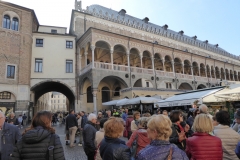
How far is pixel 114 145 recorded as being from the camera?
2.47 metres

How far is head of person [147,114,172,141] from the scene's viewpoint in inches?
76.9

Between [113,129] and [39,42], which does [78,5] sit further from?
[113,129]

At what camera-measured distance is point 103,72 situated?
65.4 feet

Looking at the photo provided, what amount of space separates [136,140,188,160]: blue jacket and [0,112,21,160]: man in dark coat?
9.83ft

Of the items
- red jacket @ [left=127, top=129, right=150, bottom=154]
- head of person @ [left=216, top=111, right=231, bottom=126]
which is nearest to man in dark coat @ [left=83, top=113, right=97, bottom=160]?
red jacket @ [left=127, top=129, right=150, bottom=154]

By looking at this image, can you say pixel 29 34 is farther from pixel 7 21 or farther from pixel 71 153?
pixel 71 153

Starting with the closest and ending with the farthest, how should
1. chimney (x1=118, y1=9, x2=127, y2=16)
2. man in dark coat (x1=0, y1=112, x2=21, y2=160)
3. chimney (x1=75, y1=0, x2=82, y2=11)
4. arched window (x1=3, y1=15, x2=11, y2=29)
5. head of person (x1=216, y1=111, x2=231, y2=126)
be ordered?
head of person (x1=216, y1=111, x2=231, y2=126)
man in dark coat (x1=0, y1=112, x2=21, y2=160)
arched window (x1=3, y1=15, x2=11, y2=29)
chimney (x1=75, y1=0, x2=82, y2=11)
chimney (x1=118, y1=9, x2=127, y2=16)

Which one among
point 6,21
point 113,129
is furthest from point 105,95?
point 113,129

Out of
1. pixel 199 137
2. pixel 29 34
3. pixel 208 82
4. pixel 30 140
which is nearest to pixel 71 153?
pixel 30 140

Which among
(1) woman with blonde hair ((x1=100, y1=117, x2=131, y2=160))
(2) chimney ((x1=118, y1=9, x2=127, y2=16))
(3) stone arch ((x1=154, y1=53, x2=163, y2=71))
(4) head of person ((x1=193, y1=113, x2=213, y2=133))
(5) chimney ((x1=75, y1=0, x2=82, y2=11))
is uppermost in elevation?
(2) chimney ((x1=118, y1=9, x2=127, y2=16))

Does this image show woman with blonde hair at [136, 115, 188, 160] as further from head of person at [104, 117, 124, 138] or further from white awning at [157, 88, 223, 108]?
white awning at [157, 88, 223, 108]

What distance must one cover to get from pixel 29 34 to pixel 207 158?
76.1 ft

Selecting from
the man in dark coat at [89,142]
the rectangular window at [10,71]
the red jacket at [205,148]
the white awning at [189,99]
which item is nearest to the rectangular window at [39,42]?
the rectangular window at [10,71]

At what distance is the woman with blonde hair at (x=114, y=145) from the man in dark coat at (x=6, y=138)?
2.23m
